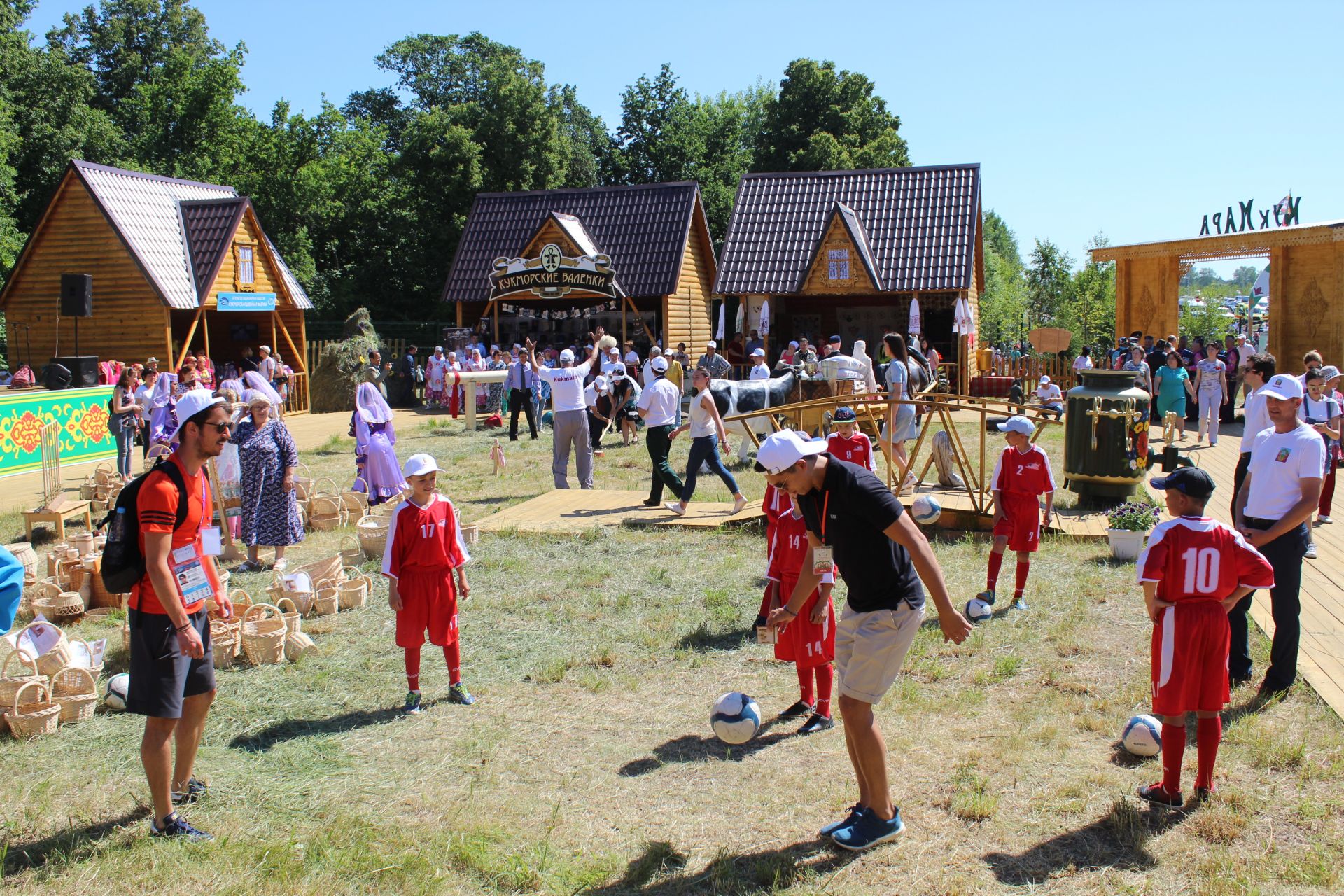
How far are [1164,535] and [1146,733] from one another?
1211 millimetres

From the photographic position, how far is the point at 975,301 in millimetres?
31469

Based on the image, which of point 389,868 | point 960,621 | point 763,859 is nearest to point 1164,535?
point 960,621

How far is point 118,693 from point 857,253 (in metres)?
25.2

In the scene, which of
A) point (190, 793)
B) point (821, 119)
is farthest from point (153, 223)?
point (821, 119)

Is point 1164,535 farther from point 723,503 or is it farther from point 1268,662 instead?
point 723,503

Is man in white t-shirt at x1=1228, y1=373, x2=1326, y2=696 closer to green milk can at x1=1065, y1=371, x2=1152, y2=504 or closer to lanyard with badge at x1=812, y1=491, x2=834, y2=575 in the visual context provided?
lanyard with badge at x1=812, y1=491, x2=834, y2=575

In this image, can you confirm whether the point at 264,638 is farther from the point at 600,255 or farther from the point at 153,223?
the point at 600,255

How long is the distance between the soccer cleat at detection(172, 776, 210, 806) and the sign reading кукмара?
2403cm

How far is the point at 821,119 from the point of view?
47.0 meters

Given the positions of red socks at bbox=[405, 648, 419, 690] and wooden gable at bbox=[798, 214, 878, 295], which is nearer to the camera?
red socks at bbox=[405, 648, 419, 690]

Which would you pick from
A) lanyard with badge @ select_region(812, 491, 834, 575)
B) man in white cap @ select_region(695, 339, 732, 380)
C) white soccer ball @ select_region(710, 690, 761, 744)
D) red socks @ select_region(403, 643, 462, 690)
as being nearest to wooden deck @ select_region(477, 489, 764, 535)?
red socks @ select_region(403, 643, 462, 690)

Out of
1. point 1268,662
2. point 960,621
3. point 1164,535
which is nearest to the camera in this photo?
point 960,621

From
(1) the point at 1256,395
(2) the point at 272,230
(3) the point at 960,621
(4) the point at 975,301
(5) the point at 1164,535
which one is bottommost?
(3) the point at 960,621

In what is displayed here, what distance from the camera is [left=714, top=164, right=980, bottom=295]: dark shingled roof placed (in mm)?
28672
